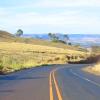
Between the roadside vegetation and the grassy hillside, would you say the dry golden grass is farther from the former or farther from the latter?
the roadside vegetation

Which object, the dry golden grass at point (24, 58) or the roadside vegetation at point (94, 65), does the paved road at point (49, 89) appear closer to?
the roadside vegetation at point (94, 65)

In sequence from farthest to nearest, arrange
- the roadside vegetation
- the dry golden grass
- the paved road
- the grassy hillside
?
the grassy hillside < the dry golden grass < the roadside vegetation < the paved road

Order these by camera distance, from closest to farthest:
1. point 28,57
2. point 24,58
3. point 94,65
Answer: point 94,65 < point 24,58 < point 28,57

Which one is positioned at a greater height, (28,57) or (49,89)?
(49,89)

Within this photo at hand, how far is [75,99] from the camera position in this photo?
18.9 metres

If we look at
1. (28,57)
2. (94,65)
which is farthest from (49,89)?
(28,57)

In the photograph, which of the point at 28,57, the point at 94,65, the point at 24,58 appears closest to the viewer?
the point at 94,65

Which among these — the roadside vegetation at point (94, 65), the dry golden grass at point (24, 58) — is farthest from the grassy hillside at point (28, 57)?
the roadside vegetation at point (94, 65)

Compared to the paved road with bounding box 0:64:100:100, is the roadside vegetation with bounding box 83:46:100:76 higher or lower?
lower

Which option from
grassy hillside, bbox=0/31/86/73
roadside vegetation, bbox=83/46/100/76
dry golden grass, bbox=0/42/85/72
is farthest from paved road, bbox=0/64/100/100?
dry golden grass, bbox=0/42/85/72

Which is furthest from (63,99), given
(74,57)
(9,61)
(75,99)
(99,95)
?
(74,57)

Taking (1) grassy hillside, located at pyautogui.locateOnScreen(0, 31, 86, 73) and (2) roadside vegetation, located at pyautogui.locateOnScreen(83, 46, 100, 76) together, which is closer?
(2) roadside vegetation, located at pyautogui.locateOnScreen(83, 46, 100, 76)

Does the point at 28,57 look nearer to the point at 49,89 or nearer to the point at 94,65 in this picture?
the point at 94,65

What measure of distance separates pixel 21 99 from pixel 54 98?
1.34m
